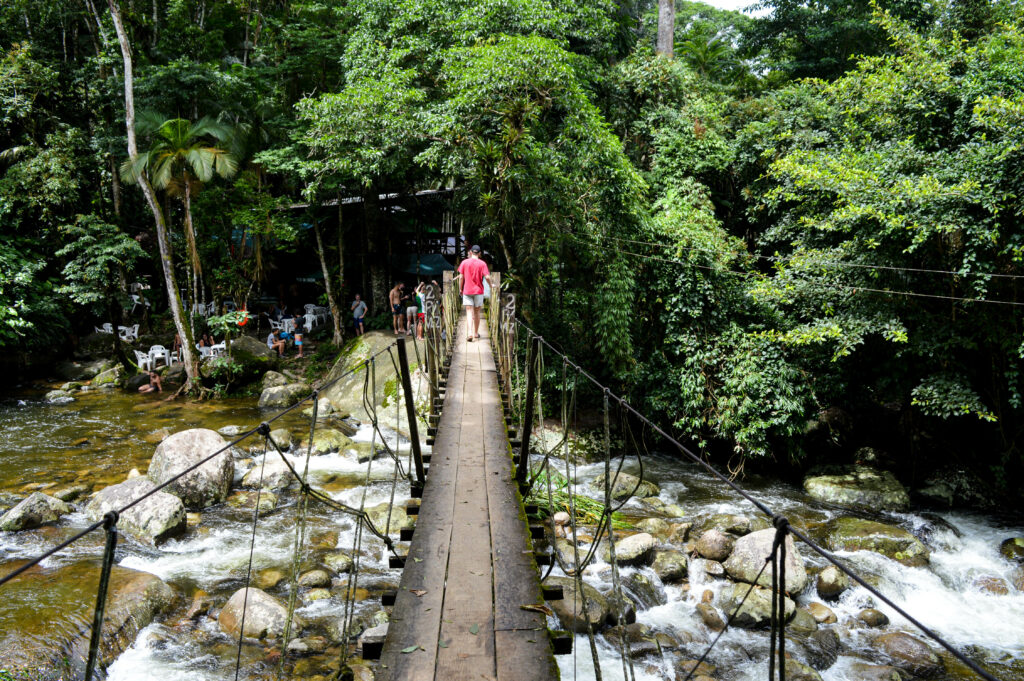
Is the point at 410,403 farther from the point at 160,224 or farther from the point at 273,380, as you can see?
the point at 160,224

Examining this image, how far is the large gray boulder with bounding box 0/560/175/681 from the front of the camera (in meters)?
4.39

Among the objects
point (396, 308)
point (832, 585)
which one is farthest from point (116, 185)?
point (832, 585)

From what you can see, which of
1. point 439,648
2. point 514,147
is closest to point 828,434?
point 514,147

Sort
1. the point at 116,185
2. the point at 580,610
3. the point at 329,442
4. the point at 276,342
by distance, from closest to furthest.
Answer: the point at 580,610
the point at 329,442
the point at 116,185
the point at 276,342

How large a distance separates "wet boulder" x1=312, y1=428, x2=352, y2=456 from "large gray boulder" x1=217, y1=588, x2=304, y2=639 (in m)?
4.26

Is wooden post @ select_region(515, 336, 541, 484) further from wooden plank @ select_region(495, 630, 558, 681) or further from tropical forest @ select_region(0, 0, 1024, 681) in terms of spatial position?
wooden plank @ select_region(495, 630, 558, 681)

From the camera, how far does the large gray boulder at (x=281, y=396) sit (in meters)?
12.2

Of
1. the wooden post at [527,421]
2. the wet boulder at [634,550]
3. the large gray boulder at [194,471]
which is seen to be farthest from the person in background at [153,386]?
the wooden post at [527,421]

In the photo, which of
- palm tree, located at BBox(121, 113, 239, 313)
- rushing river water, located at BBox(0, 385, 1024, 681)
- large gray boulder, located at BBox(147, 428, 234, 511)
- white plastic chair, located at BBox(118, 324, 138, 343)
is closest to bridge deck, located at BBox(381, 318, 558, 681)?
rushing river water, located at BBox(0, 385, 1024, 681)

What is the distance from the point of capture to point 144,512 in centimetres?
673

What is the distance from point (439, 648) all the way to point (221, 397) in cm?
1185

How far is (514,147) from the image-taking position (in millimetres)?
9234

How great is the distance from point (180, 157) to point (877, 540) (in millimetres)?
12977

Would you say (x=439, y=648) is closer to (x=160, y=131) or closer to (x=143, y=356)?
(x=160, y=131)
